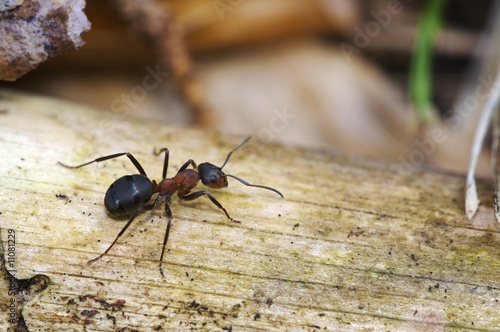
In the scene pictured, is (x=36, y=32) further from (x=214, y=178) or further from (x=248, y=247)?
(x=248, y=247)

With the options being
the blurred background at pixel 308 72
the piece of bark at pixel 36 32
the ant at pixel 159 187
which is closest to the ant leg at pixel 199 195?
the ant at pixel 159 187

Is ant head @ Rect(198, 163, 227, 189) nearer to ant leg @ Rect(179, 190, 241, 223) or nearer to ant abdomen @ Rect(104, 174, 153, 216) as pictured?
ant leg @ Rect(179, 190, 241, 223)

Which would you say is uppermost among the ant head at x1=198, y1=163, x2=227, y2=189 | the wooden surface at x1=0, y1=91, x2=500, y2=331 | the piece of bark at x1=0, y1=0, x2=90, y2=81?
the piece of bark at x1=0, y1=0, x2=90, y2=81

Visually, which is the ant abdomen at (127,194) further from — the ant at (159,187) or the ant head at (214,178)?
the ant head at (214,178)

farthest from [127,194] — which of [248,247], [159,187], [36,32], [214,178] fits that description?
[36,32]

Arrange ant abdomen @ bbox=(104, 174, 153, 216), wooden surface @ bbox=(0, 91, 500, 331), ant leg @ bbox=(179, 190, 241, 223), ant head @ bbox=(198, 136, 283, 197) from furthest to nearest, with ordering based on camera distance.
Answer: ant head @ bbox=(198, 136, 283, 197)
ant leg @ bbox=(179, 190, 241, 223)
ant abdomen @ bbox=(104, 174, 153, 216)
wooden surface @ bbox=(0, 91, 500, 331)

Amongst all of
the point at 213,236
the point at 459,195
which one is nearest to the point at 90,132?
the point at 213,236

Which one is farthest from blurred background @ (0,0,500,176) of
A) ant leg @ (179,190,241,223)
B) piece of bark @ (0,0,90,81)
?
ant leg @ (179,190,241,223)
